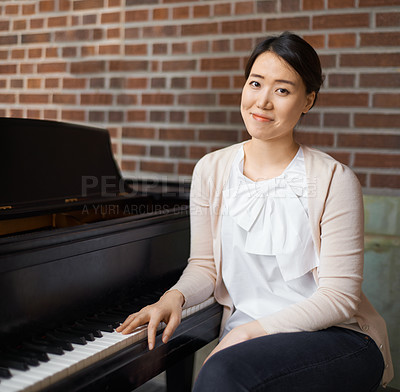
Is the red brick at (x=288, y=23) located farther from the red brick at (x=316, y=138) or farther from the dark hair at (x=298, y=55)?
the dark hair at (x=298, y=55)

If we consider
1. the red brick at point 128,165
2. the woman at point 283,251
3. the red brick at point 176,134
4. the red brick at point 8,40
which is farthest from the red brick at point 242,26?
the red brick at point 8,40

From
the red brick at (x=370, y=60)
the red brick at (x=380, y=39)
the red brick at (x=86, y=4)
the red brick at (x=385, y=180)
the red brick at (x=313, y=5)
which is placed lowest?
the red brick at (x=385, y=180)

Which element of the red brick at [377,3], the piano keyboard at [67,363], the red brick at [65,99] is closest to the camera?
the piano keyboard at [67,363]

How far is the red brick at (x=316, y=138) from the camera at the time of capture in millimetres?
2436

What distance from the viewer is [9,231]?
1631mm

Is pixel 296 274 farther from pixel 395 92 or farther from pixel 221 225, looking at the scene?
pixel 395 92

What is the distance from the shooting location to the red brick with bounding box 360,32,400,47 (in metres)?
2.26

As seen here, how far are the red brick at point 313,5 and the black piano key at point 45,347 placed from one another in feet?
6.45

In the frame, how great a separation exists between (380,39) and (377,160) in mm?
557

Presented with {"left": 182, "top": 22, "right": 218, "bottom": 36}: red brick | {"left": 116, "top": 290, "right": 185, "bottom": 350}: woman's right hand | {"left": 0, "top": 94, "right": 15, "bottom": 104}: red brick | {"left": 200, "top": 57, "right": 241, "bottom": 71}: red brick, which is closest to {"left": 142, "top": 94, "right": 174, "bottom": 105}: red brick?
{"left": 200, "top": 57, "right": 241, "bottom": 71}: red brick

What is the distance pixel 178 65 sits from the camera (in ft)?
8.98

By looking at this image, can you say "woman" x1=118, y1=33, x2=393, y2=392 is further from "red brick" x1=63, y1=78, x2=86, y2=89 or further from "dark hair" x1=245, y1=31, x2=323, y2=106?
"red brick" x1=63, y1=78, x2=86, y2=89

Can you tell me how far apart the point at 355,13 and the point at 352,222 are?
1.30m

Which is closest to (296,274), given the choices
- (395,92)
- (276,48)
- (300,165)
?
(300,165)
